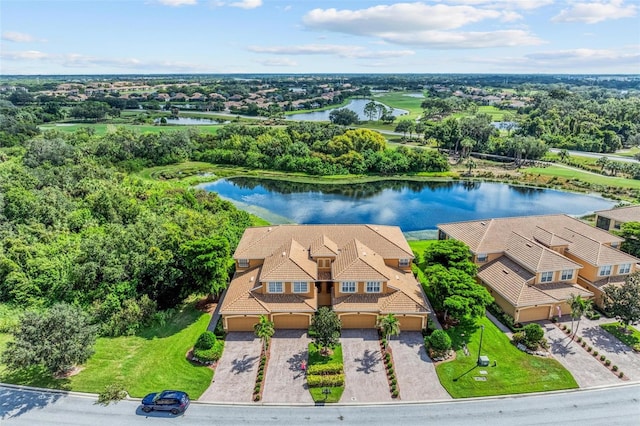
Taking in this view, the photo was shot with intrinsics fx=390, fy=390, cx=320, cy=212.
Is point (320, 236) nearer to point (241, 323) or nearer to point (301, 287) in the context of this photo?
point (301, 287)

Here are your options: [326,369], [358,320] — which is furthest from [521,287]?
[326,369]

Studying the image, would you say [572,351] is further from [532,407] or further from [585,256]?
[585,256]

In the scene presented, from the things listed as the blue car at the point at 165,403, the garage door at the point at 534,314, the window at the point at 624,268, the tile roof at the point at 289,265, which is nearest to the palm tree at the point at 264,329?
the tile roof at the point at 289,265

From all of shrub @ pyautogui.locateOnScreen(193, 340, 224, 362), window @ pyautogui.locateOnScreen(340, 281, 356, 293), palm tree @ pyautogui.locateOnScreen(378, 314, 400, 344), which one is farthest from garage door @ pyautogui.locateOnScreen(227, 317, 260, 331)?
palm tree @ pyautogui.locateOnScreen(378, 314, 400, 344)

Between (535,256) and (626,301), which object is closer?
(626,301)

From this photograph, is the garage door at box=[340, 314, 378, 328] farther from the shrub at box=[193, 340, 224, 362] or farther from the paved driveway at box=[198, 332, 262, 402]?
the shrub at box=[193, 340, 224, 362]

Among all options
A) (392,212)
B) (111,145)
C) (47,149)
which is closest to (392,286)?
(392,212)

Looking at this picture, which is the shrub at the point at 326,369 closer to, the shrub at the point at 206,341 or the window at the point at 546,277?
the shrub at the point at 206,341
